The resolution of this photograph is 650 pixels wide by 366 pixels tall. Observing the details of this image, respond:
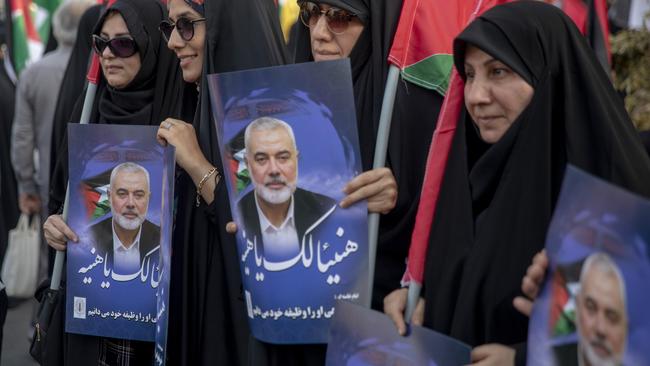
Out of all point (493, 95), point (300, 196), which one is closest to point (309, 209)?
point (300, 196)

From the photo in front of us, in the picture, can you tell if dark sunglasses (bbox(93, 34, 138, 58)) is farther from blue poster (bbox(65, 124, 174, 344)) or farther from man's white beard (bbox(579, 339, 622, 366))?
man's white beard (bbox(579, 339, 622, 366))

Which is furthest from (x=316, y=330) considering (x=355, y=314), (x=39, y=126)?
(x=39, y=126)

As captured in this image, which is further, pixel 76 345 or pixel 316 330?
pixel 76 345

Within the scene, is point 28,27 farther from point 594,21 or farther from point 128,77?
point 128,77

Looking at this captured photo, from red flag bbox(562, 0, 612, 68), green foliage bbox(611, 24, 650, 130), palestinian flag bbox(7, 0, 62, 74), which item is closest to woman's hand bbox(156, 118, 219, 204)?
red flag bbox(562, 0, 612, 68)

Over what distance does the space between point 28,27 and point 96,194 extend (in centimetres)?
935

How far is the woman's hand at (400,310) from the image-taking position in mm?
2566

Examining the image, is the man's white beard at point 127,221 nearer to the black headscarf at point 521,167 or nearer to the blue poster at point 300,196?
the blue poster at point 300,196

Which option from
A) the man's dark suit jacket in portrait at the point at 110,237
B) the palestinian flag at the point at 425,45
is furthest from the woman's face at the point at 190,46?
the palestinian flag at the point at 425,45

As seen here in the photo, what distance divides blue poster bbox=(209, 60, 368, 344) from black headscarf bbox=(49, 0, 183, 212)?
3.22ft

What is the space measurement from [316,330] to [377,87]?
79 cm

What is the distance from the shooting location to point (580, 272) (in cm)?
203

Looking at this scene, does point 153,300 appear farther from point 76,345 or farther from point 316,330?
point 316,330

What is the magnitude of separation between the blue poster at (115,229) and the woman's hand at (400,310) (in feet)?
3.14
